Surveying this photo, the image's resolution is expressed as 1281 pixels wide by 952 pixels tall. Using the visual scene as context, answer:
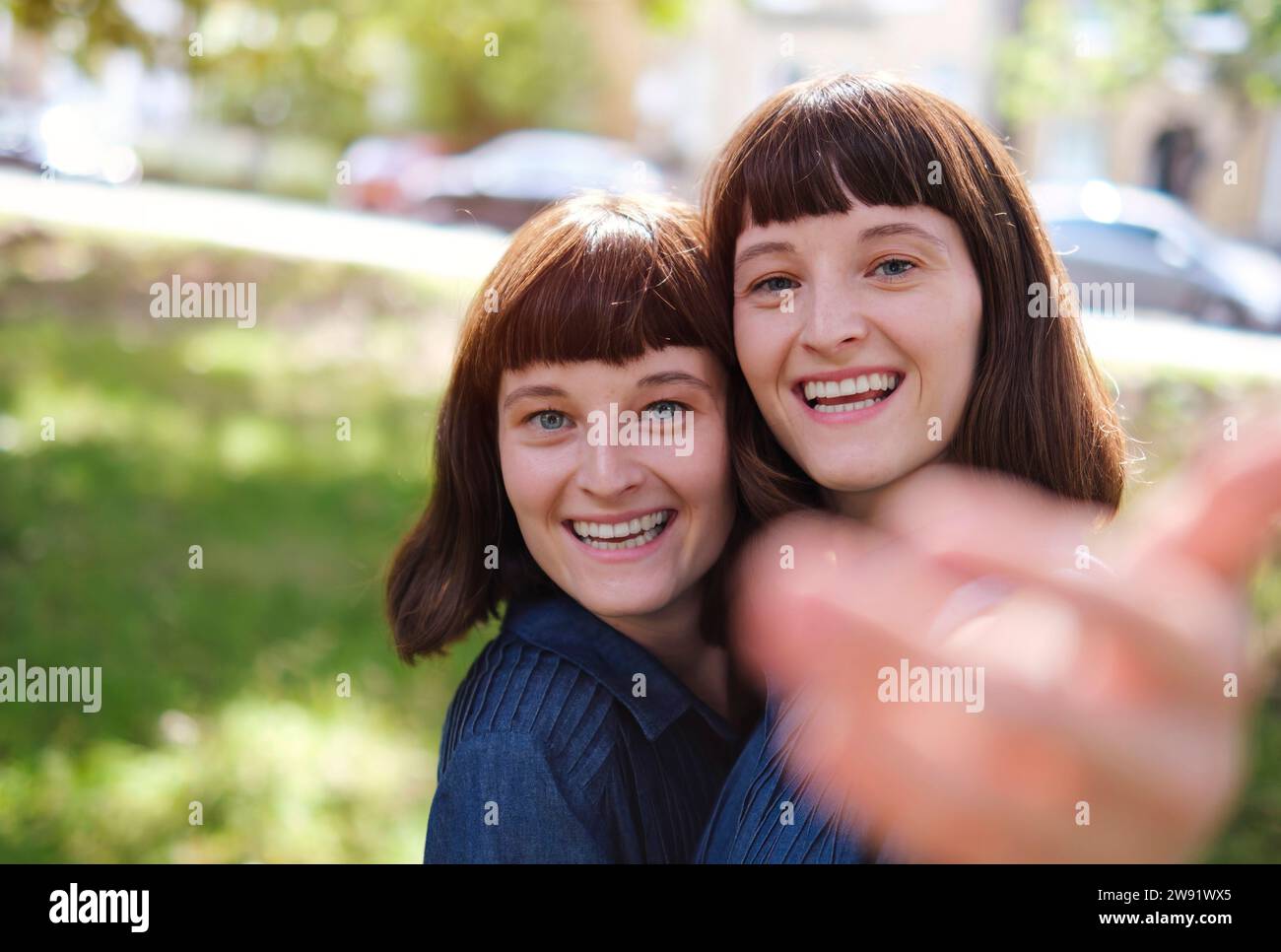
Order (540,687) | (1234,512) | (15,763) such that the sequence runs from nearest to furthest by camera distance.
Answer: (1234,512)
(540,687)
(15,763)

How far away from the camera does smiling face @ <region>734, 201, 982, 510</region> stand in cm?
175

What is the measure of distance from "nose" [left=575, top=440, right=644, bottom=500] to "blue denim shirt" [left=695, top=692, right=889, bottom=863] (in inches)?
15.5

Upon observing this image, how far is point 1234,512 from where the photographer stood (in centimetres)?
64

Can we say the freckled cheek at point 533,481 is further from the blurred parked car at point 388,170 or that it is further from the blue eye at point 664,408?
the blurred parked car at point 388,170

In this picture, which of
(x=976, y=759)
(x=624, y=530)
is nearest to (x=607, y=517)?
(x=624, y=530)

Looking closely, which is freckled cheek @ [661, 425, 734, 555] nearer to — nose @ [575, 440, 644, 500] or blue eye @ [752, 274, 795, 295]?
nose @ [575, 440, 644, 500]

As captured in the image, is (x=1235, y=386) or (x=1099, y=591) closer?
(x=1099, y=591)

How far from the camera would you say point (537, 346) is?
190 cm

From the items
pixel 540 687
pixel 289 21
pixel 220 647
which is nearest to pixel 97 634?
pixel 220 647

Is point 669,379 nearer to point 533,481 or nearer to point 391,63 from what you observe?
point 533,481

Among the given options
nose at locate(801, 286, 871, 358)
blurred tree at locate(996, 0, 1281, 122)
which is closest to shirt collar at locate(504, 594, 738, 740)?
nose at locate(801, 286, 871, 358)

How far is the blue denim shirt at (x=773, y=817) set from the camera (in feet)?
4.86
